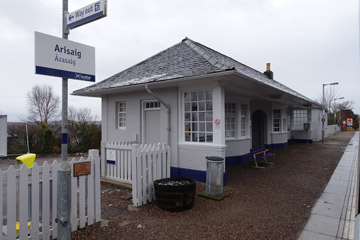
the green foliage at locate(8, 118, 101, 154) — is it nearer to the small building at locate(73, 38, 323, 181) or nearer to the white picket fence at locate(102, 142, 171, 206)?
the small building at locate(73, 38, 323, 181)

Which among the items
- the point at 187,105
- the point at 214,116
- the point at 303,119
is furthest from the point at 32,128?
the point at 303,119

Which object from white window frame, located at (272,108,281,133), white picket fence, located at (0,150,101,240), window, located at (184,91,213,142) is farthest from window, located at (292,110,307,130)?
white picket fence, located at (0,150,101,240)

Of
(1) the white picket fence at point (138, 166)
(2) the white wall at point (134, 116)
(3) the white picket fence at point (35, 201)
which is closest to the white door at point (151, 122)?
(2) the white wall at point (134, 116)

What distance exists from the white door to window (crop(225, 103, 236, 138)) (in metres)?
2.84

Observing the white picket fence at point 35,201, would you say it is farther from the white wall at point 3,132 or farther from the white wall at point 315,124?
the white wall at point 315,124

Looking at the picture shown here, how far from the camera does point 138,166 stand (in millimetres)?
4914

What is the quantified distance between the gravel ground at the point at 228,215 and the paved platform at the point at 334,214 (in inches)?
6.1

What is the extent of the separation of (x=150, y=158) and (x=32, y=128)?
40.1ft

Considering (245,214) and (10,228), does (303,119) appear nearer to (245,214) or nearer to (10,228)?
(245,214)

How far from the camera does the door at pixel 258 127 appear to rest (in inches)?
504

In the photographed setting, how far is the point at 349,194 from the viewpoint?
224 inches

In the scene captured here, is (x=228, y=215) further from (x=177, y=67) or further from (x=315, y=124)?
(x=315, y=124)

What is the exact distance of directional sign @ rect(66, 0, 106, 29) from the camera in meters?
2.92

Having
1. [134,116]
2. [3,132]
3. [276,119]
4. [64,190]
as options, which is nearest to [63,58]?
[64,190]
